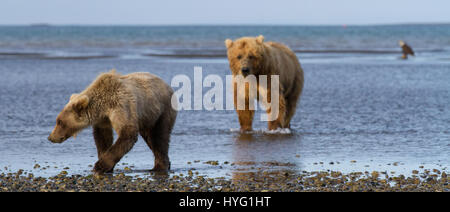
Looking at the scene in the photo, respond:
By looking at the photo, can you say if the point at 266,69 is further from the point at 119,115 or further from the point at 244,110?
the point at 119,115

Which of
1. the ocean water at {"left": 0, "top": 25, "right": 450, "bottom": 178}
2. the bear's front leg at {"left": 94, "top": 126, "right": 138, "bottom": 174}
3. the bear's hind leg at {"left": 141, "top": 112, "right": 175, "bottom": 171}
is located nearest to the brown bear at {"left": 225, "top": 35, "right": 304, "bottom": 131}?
the ocean water at {"left": 0, "top": 25, "right": 450, "bottom": 178}

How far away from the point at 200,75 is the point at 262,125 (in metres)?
10.9

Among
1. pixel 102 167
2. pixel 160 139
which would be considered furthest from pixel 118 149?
pixel 160 139

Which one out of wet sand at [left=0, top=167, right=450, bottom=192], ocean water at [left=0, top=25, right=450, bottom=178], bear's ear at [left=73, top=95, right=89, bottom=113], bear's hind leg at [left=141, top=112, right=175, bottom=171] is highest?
bear's ear at [left=73, top=95, right=89, bottom=113]

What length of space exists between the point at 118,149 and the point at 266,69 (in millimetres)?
3694

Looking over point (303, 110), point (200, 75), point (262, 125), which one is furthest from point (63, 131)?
point (200, 75)

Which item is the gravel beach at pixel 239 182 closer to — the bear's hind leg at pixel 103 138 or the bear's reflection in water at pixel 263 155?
the bear's reflection in water at pixel 263 155

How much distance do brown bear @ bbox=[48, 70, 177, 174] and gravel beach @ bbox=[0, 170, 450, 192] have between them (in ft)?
0.98

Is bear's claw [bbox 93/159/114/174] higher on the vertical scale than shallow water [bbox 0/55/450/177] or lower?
higher

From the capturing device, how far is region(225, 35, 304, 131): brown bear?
33.8 ft

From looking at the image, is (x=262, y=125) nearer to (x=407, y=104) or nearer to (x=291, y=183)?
(x=407, y=104)

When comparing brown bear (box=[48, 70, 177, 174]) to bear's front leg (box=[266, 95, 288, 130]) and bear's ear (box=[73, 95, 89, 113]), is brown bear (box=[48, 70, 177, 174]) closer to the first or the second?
bear's ear (box=[73, 95, 89, 113])

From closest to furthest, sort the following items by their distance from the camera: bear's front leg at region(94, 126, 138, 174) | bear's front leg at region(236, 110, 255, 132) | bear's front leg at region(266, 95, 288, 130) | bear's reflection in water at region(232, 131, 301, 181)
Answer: bear's front leg at region(94, 126, 138, 174), bear's reflection in water at region(232, 131, 301, 181), bear's front leg at region(266, 95, 288, 130), bear's front leg at region(236, 110, 255, 132)
